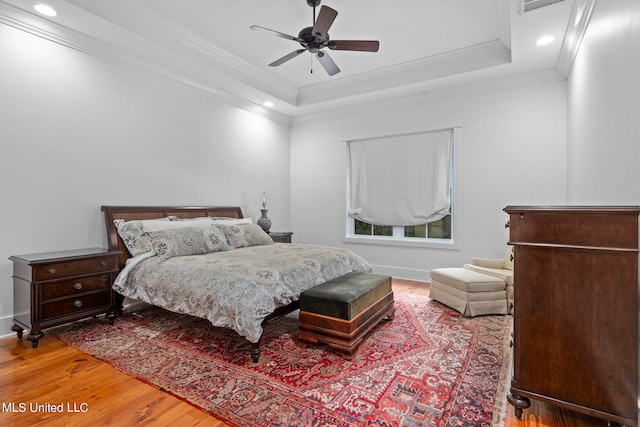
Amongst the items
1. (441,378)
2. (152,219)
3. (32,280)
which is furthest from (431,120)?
(32,280)

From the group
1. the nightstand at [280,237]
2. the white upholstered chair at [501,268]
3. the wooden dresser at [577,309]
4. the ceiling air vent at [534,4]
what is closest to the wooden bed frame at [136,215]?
the nightstand at [280,237]

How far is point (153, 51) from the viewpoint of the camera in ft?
11.7

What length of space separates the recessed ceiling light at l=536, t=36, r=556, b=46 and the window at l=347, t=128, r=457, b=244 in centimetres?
145

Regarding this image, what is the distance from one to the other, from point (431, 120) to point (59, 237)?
189 inches

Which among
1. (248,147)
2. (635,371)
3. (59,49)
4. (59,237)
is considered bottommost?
(635,371)

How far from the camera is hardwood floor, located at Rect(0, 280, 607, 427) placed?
1.70 m

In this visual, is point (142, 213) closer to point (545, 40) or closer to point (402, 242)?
point (402, 242)

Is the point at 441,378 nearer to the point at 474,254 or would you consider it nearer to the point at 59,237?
the point at 474,254

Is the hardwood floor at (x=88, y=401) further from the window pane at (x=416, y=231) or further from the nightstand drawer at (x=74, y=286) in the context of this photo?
the window pane at (x=416, y=231)

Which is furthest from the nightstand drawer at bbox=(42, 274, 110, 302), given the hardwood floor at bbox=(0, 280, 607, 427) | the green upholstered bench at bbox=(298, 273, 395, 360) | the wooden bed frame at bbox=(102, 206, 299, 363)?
the green upholstered bench at bbox=(298, 273, 395, 360)

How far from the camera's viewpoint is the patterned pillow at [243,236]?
3.83 meters

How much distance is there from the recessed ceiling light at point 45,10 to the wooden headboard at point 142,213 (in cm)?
182

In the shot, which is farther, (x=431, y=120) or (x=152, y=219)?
(x=431, y=120)

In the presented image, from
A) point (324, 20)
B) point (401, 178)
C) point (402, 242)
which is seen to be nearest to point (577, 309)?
point (324, 20)
